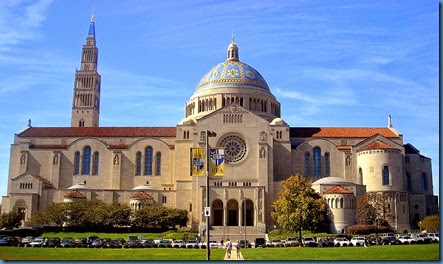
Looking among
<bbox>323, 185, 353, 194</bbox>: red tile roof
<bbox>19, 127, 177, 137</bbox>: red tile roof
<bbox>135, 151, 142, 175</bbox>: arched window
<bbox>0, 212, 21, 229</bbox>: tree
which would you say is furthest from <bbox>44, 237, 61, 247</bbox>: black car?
<bbox>19, 127, 177, 137</bbox>: red tile roof

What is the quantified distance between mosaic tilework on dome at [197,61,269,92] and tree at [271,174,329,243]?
26.1 metres

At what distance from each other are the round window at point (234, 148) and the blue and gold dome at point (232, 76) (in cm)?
1185

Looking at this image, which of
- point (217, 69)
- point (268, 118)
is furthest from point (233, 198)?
point (217, 69)

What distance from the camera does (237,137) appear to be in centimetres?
7862

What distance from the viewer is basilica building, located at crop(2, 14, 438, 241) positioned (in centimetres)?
7300

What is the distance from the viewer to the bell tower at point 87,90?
355ft

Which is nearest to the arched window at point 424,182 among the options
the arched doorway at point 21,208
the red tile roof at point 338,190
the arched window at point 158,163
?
the red tile roof at point 338,190

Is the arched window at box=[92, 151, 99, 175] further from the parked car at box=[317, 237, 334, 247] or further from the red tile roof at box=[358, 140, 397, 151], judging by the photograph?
the parked car at box=[317, 237, 334, 247]

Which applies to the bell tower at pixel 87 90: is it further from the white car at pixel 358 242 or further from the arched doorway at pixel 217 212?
the white car at pixel 358 242

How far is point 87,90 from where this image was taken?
110m

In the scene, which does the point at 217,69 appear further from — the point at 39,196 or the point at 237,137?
the point at 39,196

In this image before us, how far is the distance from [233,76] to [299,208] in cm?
3249

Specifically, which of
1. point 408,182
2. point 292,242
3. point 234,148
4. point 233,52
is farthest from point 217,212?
point 233,52

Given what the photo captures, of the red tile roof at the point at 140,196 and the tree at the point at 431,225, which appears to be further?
the red tile roof at the point at 140,196
